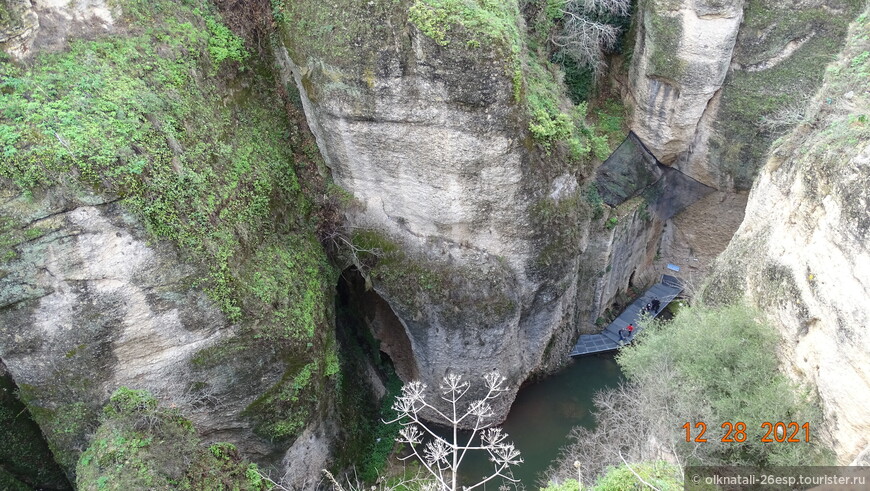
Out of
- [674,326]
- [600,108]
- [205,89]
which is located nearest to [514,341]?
[674,326]

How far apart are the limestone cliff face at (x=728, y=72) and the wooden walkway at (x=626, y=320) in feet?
12.8

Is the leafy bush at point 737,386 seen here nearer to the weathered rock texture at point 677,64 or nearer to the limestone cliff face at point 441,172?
the limestone cliff face at point 441,172

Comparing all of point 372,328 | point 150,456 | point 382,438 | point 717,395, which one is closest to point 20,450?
point 150,456

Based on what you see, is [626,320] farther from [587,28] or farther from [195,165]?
[195,165]

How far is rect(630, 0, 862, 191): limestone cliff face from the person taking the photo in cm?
1170

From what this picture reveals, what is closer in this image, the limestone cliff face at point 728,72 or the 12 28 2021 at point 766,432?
the 12 28 2021 at point 766,432

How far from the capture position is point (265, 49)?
10.5m

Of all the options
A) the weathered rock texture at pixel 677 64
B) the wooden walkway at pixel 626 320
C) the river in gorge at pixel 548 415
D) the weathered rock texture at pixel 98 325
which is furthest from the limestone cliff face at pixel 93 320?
the weathered rock texture at pixel 677 64

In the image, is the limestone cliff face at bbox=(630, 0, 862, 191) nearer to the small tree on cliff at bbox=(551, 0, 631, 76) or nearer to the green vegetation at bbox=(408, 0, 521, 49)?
the small tree on cliff at bbox=(551, 0, 631, 76)

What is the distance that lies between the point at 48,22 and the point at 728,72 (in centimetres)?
1347

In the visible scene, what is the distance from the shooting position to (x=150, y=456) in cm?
698

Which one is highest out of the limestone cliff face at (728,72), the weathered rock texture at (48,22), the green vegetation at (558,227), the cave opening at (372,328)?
the weathered rock texture at (48,22)

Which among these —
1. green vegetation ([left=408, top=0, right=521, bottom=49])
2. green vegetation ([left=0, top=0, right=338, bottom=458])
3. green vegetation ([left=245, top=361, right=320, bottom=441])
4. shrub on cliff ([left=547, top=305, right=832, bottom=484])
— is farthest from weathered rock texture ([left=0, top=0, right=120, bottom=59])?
shrub on cliff ([left=547, top=305, right=832, bottom=484])

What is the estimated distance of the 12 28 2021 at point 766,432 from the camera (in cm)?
723
